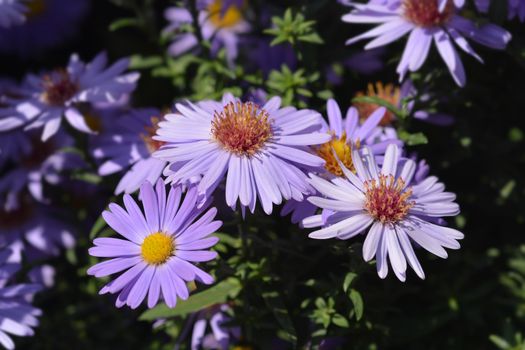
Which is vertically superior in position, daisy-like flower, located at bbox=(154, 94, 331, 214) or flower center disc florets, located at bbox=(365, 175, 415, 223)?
daisy-like flower, located at bbox=(154, 94, 331, 214)

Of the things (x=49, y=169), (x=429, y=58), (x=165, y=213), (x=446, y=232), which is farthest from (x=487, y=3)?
(x=49, y=169)

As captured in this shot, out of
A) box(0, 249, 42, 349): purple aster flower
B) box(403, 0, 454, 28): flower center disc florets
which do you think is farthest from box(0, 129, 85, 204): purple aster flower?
box(403, 0, 454, 28): flower center disc florets

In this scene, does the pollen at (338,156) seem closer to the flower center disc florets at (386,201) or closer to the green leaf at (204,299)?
the flower center disc florets at (386,201)

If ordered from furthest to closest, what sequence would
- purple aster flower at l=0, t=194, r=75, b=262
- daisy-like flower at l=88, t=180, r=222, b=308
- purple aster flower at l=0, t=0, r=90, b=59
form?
purple aster flower at l=0, t=0, r=90, b=59 < purple aster flower at l=0, t=194, r=75, b=262 < daisy-like flower at l=88, t=180, r=222, b=308

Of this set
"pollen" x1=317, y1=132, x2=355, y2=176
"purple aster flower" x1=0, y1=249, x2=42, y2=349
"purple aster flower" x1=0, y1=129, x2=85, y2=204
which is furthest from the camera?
"purple aster flower" x1=0, y1=129, x2=85, y2=204

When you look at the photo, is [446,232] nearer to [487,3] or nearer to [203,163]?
[203,163]

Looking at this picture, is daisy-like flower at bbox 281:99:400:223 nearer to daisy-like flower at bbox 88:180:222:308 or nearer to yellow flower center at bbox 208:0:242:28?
daisy-like flower at bbox 88:180:222:308

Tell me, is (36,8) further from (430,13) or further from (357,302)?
(357,302)
